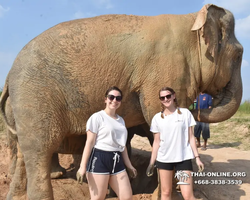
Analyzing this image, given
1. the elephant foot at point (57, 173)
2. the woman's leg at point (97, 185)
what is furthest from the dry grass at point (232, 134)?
the woman's leg at point (97, 185)

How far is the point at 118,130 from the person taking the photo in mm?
2539

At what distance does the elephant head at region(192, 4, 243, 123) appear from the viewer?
3.29m

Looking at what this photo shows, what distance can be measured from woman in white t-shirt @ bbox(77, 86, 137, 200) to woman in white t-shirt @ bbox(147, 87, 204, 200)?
0.43 m

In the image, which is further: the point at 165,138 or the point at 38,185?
the point at 38,185

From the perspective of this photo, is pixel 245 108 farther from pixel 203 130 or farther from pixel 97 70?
pixel 97 70

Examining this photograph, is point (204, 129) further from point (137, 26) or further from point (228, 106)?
point (137, 26)

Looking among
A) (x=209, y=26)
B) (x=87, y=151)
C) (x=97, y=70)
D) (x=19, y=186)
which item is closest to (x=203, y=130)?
(x=209, y=26)

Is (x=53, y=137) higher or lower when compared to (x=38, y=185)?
higher

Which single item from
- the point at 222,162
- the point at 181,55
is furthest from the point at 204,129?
the point at 181,55

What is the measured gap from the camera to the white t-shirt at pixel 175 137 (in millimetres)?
2701

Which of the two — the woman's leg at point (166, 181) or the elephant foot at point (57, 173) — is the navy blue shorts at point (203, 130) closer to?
the elephant foot at point (57, 173)

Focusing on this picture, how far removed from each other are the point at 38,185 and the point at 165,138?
1.53 meters

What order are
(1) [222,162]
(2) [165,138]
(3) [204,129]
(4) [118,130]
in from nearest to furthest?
(4) [118,130] → (2) [165,138] → (1) [222,162] → (3) [204,129]

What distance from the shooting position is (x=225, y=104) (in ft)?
12.2
